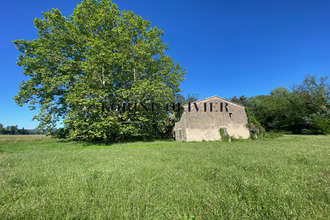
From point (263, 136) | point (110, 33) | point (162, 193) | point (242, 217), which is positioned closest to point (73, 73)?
point (110, 33)

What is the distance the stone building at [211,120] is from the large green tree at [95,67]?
12.6ft

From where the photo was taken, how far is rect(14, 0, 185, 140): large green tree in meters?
15.1

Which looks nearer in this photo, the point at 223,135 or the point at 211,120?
the point at 223,135

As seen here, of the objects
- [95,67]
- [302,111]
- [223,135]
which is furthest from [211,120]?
[302,111]

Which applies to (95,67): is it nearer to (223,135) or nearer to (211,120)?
(211,120)

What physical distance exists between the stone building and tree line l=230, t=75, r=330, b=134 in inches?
502

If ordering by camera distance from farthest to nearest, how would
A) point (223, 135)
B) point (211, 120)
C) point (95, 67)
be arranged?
point (211, 120), point (223, 135), point (95, 67)

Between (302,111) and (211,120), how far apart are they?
83.6 ft

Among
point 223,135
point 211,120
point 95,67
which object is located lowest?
point 223,135

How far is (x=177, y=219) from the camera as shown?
2135mm

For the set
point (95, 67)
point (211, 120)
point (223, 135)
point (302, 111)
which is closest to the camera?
point (95, 67)

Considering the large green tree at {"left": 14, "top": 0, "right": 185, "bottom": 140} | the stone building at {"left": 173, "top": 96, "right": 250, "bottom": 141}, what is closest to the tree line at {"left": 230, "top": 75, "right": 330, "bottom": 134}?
the stone building at {"left": 173, "top": 96, "right": 250, "bottom": 141}

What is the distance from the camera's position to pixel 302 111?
30188 millimetres

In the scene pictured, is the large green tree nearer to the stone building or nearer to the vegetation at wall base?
the stone building
